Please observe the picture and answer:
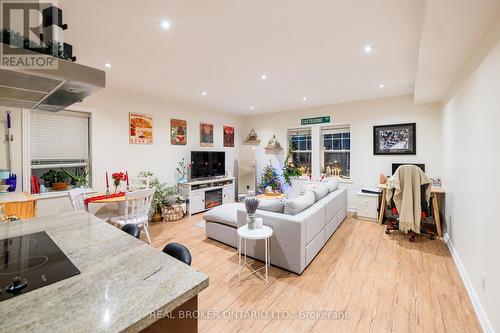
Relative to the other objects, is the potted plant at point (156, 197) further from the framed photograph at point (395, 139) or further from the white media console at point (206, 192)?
the framed photograph at point (395, 139)

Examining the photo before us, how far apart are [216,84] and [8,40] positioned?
10.4 feet

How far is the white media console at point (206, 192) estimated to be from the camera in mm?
4934

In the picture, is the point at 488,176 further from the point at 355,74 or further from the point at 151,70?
the point at 151,70

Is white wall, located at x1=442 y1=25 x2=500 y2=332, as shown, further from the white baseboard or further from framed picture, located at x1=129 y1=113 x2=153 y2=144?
framed picture, located at x1=129 y1=113 x2=153 y2=144

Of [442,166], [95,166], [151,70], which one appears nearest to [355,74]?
[442,166]

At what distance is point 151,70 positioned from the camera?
3264 millimetres

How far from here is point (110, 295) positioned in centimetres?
84

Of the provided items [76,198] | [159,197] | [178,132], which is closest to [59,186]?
[76,198]

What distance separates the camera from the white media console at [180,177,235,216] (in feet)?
16.2

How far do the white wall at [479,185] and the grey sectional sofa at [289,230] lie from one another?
4.95 feet

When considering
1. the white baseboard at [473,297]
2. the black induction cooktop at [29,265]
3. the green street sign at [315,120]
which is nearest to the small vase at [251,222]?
the black induction cooktop at [29,265]

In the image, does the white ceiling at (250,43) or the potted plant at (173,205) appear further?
the potted plant at (173,205)

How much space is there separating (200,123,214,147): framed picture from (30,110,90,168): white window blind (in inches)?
97.8

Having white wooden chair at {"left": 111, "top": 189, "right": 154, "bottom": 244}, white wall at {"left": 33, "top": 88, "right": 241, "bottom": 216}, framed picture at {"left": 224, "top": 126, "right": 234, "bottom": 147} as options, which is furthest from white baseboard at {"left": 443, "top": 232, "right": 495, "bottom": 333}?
framed picture at {"left": 224, "top": 126, "right": 234, "bottom": 147}
